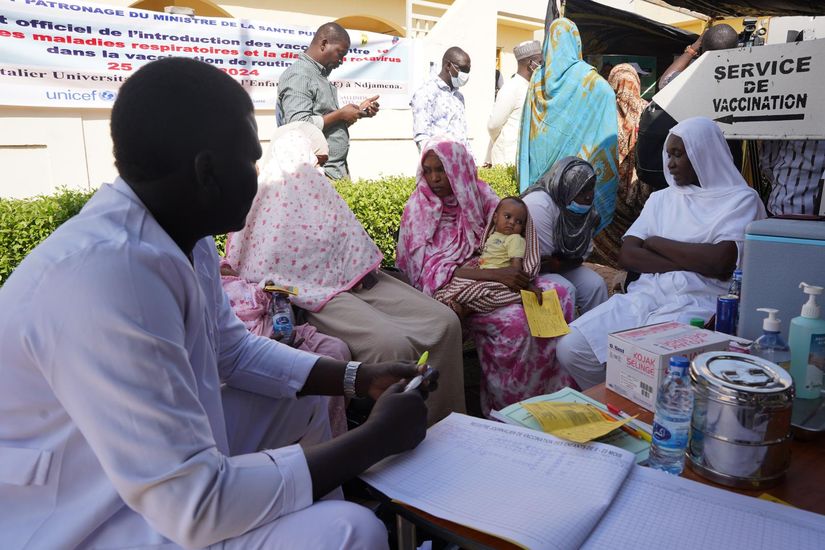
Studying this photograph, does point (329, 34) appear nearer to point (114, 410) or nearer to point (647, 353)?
point (647, 353)

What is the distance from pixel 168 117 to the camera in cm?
109

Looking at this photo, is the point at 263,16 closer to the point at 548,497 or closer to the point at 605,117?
the point at 605,117

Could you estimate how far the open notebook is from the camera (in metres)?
1.03

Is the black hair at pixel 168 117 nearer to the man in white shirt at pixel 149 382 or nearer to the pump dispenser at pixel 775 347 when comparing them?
the man in white shirt at pixel 149 382

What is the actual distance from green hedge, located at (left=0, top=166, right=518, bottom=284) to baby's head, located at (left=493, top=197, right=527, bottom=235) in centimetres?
131

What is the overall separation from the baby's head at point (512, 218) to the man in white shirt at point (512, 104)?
333 cm

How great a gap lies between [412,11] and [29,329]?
10.1 meters

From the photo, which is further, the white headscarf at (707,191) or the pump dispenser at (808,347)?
the white headscarf at (707,191)

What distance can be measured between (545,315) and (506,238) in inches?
18.3

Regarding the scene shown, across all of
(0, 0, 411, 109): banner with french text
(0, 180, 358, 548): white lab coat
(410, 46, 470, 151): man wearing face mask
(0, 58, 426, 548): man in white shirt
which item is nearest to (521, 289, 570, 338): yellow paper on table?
(0, 58, 426, 548): man in white shirt

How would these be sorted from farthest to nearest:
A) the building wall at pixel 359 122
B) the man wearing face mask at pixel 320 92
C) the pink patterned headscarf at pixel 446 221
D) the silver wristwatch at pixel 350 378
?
the building wall at pixel 359 122, the man wearing face mask at pixel 320 92, the pink patterned headscarf at pixel 446 221, the silver wristwatch at pixel 350 378

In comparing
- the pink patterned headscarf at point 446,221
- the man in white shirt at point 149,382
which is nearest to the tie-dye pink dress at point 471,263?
the pink patterned headscarf at point 446,221

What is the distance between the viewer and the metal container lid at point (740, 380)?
117 centimetres

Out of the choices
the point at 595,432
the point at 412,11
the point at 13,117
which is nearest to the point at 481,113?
the point at 412,11
